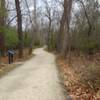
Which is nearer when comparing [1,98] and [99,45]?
[1,98]

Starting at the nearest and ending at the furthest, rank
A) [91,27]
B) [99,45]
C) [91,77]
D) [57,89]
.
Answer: [91,77]
[57,89]
[99,45]
[91,27]

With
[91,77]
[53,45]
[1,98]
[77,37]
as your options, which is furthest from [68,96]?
[53,45]

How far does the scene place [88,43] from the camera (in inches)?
1453

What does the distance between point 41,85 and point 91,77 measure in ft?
9.20

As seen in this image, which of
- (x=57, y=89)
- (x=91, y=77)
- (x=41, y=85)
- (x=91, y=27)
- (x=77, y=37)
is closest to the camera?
(x=91, y=77)

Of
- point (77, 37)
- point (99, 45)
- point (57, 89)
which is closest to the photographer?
point (57, 89)

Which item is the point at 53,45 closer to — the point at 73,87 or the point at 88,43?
the point at 88,43

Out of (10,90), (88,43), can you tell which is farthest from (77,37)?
(10,90)

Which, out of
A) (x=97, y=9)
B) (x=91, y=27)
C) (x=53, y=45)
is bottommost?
(x=53, y=45)

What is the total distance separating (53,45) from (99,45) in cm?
2899

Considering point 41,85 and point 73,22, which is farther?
point 73,22

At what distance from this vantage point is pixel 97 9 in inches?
1741

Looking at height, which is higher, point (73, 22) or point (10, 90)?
point (73, 22)

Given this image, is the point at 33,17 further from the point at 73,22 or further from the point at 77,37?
the point at 77,37
